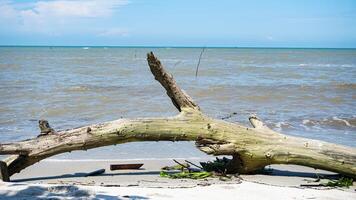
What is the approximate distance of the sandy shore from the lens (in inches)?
204

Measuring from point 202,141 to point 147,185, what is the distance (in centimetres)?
106

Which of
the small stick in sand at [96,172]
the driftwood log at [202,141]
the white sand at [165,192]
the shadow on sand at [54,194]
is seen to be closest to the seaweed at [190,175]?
the driftwood log at [202,141]

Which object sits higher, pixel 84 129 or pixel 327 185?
pixel 84 129

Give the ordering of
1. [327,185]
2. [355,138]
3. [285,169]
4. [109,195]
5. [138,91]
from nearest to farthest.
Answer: [109,195] < [327,185] < [285,169] < [355,138] < [138,91]

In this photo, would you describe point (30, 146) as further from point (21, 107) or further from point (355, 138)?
point (21, 107)

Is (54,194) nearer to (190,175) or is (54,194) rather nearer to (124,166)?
(124,166)

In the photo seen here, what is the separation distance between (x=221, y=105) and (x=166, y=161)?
7847mm

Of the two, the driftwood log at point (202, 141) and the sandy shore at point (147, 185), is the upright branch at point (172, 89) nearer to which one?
the driftwood log at point (202, 141)

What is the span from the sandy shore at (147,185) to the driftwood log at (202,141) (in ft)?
0.92

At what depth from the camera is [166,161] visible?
747cm

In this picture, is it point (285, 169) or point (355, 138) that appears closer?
point (285, 169)

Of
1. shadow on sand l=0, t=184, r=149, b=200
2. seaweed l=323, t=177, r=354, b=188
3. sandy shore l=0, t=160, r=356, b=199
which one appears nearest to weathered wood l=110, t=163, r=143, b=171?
sandy shore l=0, t=160, r=356, b=199

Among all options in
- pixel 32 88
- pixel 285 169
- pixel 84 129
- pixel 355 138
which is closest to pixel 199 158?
pixel 285 169

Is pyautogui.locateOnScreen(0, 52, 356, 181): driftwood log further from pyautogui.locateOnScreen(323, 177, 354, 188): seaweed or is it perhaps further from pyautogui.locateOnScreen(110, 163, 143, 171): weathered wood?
pyautogui.locateOnScreen(110, 163, 143, 171): weathered wood
